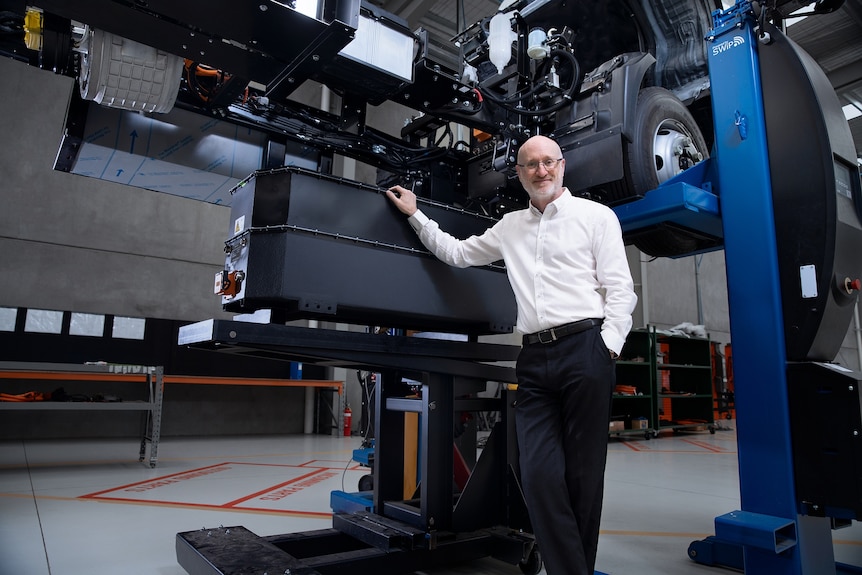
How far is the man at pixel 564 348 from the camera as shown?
6.09 ft

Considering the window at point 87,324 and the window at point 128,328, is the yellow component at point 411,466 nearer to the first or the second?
the window at point 128,328

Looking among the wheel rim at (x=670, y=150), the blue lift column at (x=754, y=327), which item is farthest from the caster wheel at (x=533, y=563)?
the wheel rim at (x=670, y=150)

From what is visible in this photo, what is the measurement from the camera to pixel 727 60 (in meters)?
2.61

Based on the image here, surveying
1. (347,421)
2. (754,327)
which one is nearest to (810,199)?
(754,327)

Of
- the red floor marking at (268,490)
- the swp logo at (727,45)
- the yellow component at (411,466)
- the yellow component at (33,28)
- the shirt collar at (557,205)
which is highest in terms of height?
the swp logo at (727,45)

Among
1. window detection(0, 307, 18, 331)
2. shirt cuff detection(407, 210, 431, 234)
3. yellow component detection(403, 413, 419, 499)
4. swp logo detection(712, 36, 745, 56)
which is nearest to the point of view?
shirt cuff detection(407, 210, 431, 234)

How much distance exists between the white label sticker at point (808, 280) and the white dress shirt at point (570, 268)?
0.84m

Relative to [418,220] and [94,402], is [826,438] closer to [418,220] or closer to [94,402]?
[418,220]

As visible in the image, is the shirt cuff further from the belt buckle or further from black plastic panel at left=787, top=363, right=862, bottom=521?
black plastic panel at left=787, top=363, right=862, bottom=521

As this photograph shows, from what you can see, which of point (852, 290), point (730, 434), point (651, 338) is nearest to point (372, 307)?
point (852, 290)

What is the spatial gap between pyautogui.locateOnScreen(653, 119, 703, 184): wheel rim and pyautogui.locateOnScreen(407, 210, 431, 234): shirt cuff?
4.42 ft

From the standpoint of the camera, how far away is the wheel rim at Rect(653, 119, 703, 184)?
304 cm

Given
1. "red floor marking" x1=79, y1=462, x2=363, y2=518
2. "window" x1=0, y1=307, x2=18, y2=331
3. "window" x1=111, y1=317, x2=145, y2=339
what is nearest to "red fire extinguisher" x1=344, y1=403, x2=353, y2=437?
"window" x1=111, y1=317, x2=145, y2=339

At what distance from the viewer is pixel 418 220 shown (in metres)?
2.36
